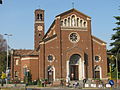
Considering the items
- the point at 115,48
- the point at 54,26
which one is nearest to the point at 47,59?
the point at 54,26

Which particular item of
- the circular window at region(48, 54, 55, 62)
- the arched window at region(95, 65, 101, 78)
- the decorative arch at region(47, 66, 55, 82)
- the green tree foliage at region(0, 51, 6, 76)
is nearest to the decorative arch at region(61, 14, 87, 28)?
the circular window at region(48, 54, 55, 62)

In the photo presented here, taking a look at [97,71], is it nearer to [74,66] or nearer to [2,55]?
[74,66]

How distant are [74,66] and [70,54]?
3.49m

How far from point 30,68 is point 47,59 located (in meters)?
4.93

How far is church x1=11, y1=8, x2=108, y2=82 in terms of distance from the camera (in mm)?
58312

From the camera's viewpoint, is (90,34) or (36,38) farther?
(36,38)

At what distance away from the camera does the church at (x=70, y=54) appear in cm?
5831

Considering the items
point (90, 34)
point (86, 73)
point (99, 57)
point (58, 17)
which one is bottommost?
point (86, 73)

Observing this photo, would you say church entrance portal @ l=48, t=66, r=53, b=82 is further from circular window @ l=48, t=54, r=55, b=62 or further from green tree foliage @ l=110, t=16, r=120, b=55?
green tree foliage @ l=110, t=16, r=120, b=55

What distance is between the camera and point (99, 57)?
6156 centimetres

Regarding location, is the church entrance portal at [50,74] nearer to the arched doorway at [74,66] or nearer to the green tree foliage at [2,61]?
the arched doorway at [74,66]

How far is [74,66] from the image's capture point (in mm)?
60219

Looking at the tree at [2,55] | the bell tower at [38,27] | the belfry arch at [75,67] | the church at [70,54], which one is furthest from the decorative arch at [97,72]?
the tree at [2,55]

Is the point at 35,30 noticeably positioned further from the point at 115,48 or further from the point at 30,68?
the point at 115,48
